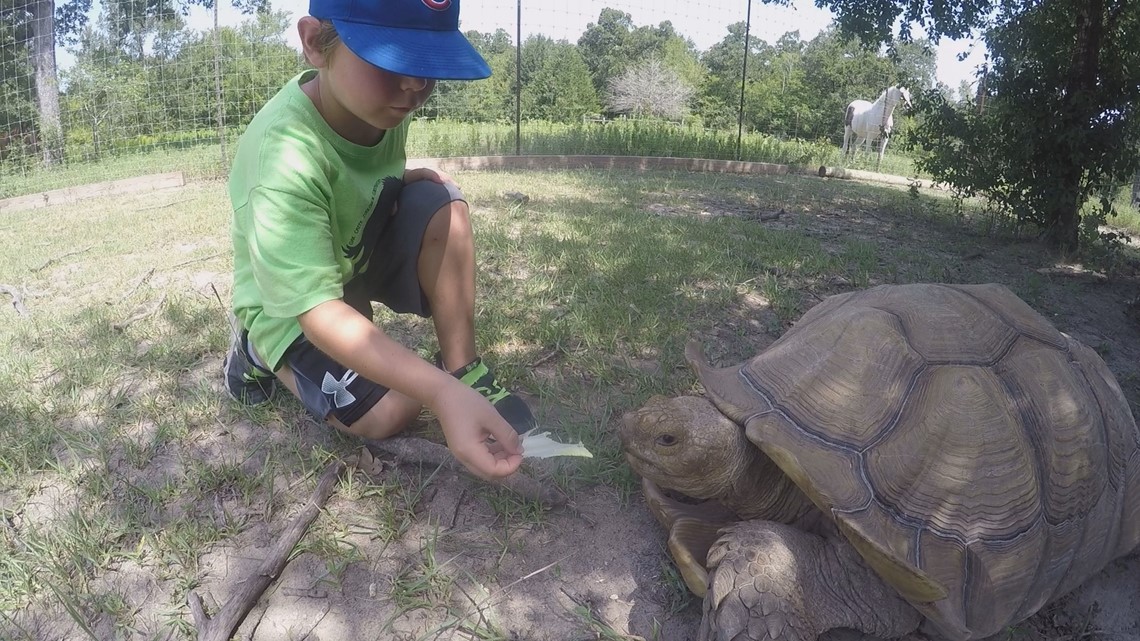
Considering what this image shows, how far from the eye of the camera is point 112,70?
24.2ft

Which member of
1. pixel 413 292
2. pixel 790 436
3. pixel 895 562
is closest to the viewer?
pixel 895 562

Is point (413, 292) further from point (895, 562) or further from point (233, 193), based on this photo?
point (895, 562)

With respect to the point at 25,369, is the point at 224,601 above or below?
below

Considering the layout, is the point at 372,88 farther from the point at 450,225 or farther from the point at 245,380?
the point at 245,380

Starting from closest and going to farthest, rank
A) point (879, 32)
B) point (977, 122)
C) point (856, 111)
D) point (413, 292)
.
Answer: point (413, 292) → point (977, 122) → point (879, 32) → point (856, 111)

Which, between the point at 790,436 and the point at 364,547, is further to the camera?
the point at 364,547

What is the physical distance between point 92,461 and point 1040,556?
219 centimetres

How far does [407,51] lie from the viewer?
129 cm

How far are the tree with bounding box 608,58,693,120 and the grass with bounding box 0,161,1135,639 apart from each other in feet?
54.1

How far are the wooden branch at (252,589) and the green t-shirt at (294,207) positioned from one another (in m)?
0.41

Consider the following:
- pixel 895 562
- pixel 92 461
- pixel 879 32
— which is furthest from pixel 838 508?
pixel 879 32

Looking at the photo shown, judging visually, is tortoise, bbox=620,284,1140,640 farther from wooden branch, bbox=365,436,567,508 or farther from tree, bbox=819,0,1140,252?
tree, bbox=819,0,1140,252

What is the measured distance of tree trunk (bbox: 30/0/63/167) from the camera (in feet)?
22.3

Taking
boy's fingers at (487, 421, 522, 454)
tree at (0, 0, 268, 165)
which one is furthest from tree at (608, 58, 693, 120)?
boy's fingers at (487, 421, 522, 454)
